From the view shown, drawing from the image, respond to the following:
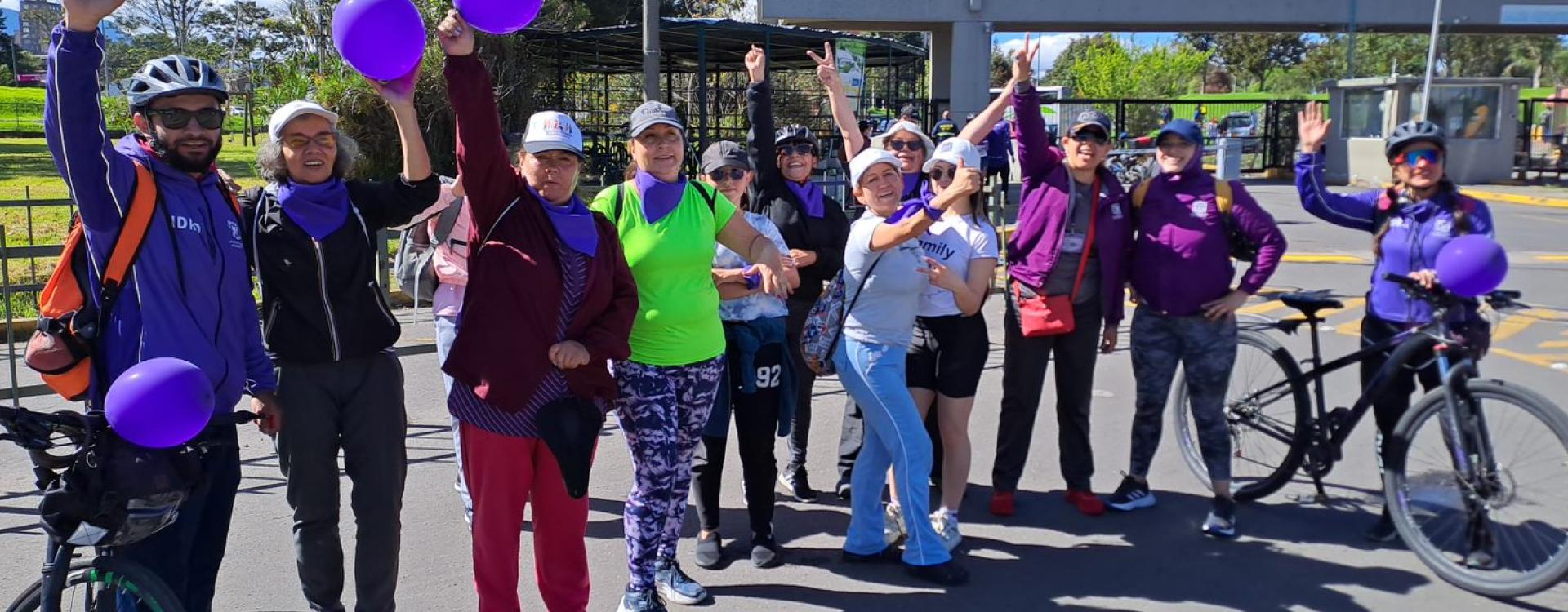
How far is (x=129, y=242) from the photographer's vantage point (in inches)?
120

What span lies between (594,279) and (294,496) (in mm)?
1119

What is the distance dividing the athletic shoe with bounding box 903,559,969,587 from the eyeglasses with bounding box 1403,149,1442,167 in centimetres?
250

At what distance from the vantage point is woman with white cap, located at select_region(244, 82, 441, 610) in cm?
350

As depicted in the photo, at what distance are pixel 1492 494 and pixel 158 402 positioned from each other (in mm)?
4455

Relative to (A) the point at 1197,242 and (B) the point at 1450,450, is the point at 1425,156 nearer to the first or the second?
(A) the point at 1197,242

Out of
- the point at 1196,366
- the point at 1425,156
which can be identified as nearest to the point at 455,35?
the point at 1196,366

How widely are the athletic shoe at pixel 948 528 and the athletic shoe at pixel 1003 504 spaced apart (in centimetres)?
42

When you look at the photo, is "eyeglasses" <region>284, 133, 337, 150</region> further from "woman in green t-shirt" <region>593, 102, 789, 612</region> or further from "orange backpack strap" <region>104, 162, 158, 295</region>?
"woman in green t-shirt" <region>593, 102, 789, 612</region>

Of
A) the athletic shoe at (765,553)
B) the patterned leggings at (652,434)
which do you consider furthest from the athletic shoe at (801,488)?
the patterned leggings at (652,434)

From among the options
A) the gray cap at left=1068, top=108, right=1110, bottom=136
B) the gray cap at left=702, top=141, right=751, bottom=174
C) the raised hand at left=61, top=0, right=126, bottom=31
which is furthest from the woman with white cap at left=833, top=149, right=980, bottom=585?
the raised hand at left=61, top=0, right=126, bottom=31

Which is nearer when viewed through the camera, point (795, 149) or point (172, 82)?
point (172, 82)

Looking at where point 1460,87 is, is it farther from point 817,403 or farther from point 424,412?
point 424,412

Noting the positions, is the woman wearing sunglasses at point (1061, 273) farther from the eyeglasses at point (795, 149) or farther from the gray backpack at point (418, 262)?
the gray backpack at point (418, 262)

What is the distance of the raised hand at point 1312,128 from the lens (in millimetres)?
5172
